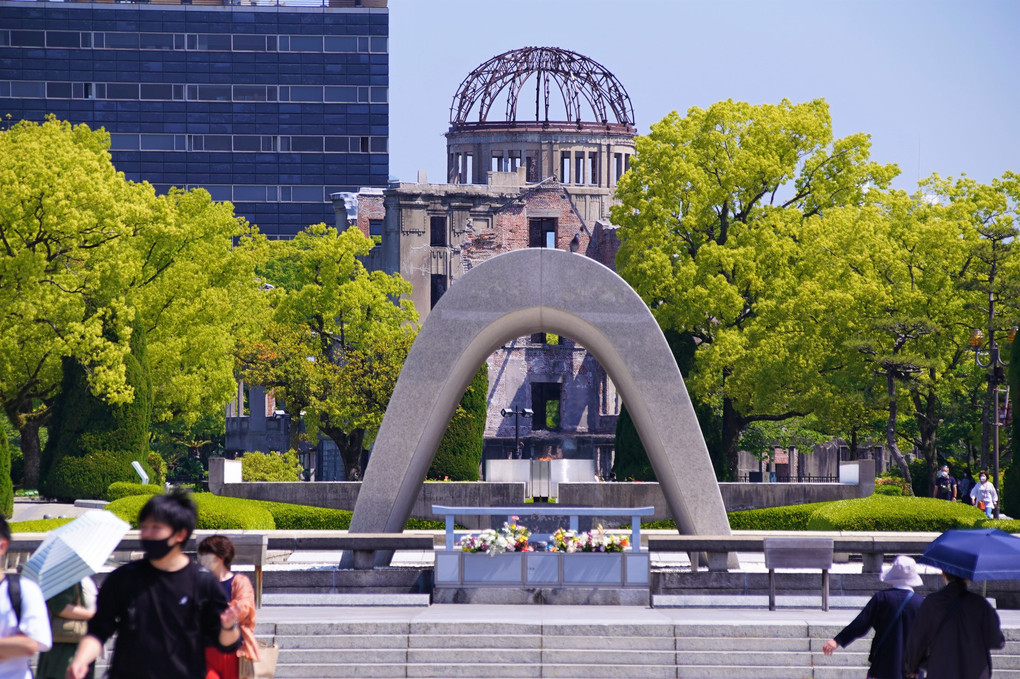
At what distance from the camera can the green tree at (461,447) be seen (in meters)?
39.6

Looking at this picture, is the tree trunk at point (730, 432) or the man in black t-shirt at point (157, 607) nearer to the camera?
the man in black t-shirt at point (157, 607)

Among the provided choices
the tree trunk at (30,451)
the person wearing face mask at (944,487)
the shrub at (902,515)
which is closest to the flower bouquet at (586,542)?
the shrub at (902,515)

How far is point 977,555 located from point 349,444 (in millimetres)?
41152

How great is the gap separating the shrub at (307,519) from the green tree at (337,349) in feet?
51.3

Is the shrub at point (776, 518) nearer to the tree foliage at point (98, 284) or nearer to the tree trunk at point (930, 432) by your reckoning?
the tree trunk at point (930, 432)

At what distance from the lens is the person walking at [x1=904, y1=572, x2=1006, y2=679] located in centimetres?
935

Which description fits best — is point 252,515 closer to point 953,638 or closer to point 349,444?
point 953,638

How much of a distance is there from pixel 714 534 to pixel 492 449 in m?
42.4

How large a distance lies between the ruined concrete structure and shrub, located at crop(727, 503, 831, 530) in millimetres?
27238

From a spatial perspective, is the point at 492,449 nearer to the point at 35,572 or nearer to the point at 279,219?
the point at 279,219

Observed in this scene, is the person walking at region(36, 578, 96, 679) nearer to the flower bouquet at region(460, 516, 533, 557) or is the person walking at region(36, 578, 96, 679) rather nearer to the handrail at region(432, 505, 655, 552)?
the handrail at region(432, 505, 655, 552)

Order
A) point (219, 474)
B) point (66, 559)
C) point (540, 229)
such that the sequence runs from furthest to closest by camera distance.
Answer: point (540, 229), point (219, 474), point (66, 559)

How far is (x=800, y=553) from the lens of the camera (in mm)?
17062

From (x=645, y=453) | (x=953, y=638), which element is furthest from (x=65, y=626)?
(x=645, y=453)
